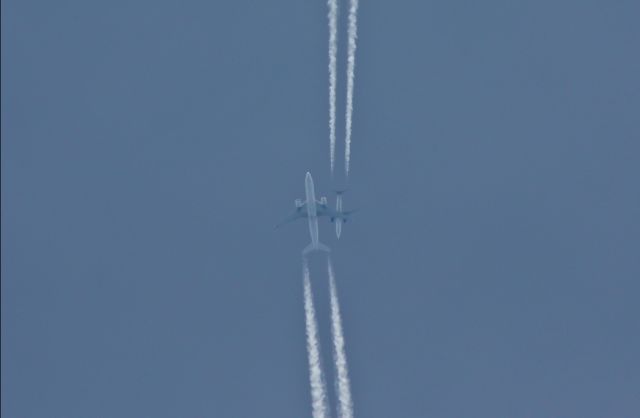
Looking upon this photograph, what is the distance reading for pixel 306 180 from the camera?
134 m

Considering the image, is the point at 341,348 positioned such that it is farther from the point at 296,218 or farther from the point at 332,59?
the point at 332,59

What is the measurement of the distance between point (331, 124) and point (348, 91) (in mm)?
3442

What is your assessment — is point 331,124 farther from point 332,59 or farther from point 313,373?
point 313,373

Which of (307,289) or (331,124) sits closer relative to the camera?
(331,124)

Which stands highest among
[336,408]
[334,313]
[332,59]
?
[332,59]

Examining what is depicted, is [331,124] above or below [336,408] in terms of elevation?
above

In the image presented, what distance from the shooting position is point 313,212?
136500 millimetres

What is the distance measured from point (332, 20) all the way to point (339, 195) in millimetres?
13260

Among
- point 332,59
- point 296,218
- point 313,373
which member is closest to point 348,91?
point 332,59

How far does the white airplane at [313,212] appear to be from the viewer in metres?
136

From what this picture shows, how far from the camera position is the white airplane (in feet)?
445

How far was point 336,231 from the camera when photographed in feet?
465

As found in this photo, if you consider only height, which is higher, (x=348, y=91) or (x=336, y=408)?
(x=348, y=91)

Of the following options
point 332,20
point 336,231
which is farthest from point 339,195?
point 332,20
